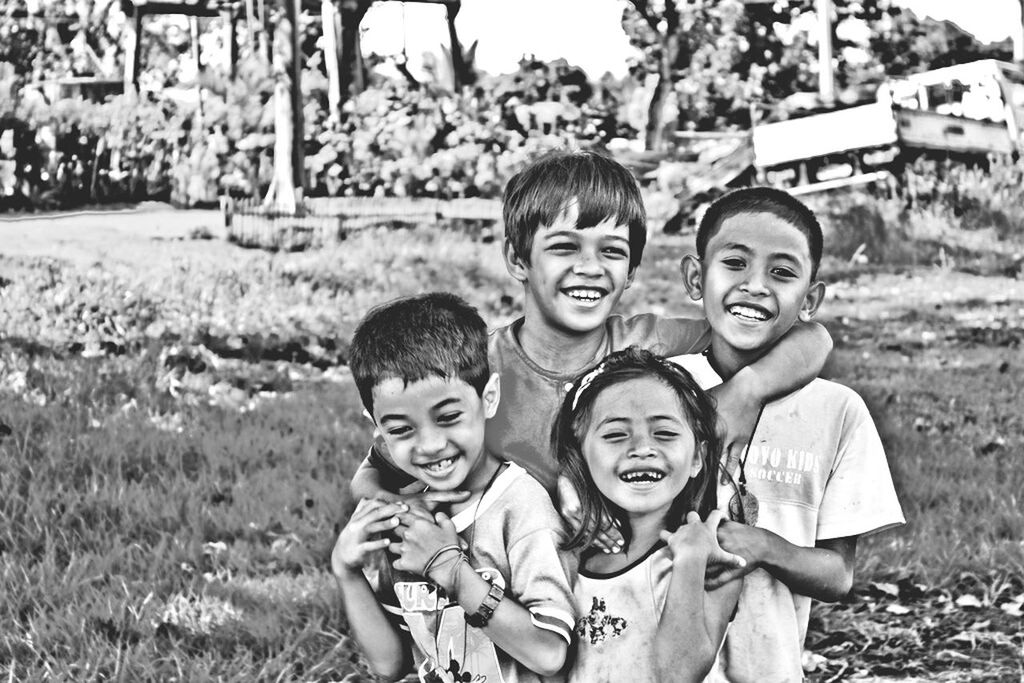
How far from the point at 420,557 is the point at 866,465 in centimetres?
94

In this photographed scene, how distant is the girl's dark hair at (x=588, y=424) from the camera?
8.00 ft

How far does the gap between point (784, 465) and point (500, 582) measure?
0.65 metres

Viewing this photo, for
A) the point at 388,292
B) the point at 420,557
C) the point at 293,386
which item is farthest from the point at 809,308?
the point at 388,292

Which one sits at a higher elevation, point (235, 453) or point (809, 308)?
point (809, 308)

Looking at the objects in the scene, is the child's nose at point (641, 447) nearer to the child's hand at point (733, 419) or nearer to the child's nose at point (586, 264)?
the child's hand at point (733, 419)

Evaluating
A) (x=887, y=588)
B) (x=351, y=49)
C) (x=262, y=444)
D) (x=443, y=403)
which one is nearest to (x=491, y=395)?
(x=443, y=403)

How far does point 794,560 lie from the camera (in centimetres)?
249

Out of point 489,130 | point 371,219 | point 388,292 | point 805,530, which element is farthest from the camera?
point 489,130

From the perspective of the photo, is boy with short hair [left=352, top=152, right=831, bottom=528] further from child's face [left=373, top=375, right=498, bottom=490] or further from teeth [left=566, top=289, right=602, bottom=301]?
child's face [left=373, top=375, right=498, bottom=490]

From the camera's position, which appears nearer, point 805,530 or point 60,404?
point 805,530

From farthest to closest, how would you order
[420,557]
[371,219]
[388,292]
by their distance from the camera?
[371,219] < [388,292] < [420,557]

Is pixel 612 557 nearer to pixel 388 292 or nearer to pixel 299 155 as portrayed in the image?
pixel 388 292

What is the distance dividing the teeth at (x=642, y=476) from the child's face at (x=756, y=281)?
35 cm

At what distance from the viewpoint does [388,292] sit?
26.4ft
